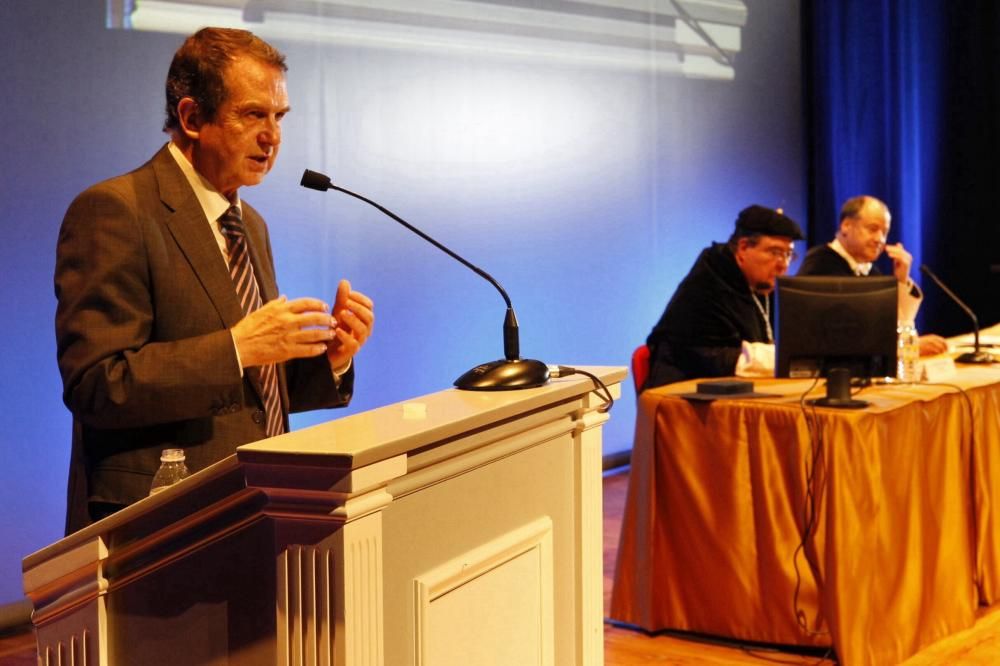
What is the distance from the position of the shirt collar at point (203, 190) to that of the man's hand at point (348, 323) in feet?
0.74

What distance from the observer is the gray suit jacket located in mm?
1649

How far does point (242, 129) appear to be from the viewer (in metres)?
1.85

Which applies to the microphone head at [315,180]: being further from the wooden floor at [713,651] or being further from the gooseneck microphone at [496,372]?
the wooden floor at [713,651]

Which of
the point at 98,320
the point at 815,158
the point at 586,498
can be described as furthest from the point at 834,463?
the point at 815,158

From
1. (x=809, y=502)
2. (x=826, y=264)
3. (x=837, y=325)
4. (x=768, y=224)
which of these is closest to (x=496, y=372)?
(x=809, y=502)

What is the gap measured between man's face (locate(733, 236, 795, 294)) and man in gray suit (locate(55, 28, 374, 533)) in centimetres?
273

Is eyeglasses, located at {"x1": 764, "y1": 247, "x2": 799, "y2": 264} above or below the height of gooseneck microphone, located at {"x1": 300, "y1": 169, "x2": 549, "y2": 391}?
above

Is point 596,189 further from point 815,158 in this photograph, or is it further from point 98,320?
point 98,320

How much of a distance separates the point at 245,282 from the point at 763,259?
2.91 meters

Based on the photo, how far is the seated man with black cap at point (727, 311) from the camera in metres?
4.22

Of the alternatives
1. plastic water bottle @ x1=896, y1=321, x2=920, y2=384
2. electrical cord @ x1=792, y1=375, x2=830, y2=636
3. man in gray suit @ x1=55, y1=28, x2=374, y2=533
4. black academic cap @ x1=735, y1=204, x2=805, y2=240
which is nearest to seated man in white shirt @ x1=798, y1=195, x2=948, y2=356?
black academic cap @ x1=735, y1=204, x2=805, y2=240

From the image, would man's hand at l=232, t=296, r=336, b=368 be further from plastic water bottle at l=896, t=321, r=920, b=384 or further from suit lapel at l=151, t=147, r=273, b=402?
plastic water bottle at l=896, t=321, r=920, b=384

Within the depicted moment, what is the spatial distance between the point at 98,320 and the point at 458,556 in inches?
24.3

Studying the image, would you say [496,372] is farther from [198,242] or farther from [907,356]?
[907,356]
